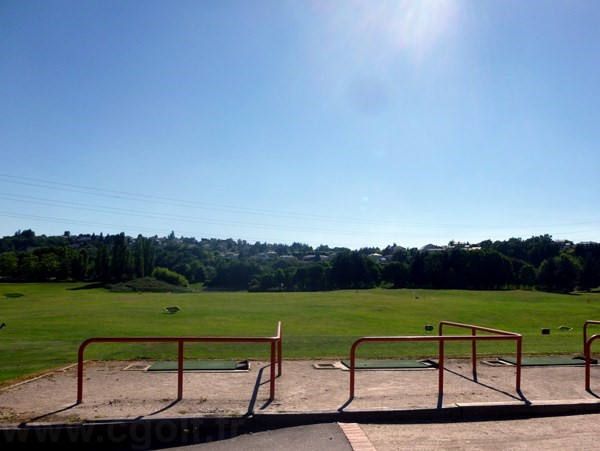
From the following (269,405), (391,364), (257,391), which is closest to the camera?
(269,405)

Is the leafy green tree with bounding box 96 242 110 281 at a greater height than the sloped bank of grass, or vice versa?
the leafy green tree with bounding box 96 242 110 281

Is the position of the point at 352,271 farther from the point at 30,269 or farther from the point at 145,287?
the point at 30,269

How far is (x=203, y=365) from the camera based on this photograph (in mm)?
11789

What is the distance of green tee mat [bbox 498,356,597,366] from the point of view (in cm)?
1256

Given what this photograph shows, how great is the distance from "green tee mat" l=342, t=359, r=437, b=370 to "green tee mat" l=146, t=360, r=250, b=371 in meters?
2.56

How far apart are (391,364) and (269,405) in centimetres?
509

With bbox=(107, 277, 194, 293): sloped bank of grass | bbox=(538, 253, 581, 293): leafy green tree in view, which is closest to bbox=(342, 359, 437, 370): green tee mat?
bbox=(107, 277, 194, 293): sloped bank of grass

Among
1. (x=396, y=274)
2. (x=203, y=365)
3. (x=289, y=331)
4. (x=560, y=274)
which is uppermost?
(x=560, y=274)

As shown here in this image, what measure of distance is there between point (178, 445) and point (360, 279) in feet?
378

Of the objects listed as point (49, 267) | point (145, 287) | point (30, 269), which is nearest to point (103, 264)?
point (49, 267)

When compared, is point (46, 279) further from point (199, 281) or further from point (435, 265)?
point (435, 265)

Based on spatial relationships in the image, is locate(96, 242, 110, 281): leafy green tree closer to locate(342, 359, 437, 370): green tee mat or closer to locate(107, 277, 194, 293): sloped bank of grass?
Answer: locate(107, 277, 194, 293): sloped bank of grass

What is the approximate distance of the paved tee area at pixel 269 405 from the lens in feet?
23.0

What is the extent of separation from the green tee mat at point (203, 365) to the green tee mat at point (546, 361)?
6780 millimetres
